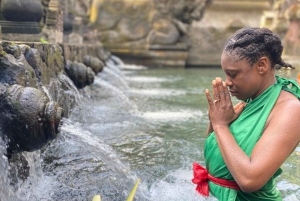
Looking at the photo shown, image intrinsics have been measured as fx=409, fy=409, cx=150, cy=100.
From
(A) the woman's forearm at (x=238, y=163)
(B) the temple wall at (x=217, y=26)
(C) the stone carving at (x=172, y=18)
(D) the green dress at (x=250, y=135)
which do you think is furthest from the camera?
(B) the temple wall at (x=217, y=26)

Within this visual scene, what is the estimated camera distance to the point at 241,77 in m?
1.65

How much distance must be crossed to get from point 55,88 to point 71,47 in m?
1.80

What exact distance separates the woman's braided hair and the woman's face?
0.08 feet

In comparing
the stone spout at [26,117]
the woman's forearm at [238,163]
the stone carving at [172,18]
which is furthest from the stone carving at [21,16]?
the stone carving at [172,18]

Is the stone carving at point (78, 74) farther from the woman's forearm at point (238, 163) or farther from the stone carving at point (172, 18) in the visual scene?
the stone carving at point (172, 18)

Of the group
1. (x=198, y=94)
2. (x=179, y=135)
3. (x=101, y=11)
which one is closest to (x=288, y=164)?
(x=179, y=135)

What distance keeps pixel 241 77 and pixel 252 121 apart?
0.60 feet

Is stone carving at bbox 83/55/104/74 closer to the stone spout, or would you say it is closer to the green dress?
the stone spout

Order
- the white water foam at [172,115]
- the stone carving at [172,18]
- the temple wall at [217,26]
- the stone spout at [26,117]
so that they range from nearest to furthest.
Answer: the stone spout at [26,117]
the white water foam at [172,115]
the stone carving at [172,18]
the temple wall at [217,26]

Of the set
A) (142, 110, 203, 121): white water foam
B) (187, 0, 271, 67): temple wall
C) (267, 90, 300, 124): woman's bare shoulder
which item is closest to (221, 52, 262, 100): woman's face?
(267, 90, 300, 124): woman's bare shoulder

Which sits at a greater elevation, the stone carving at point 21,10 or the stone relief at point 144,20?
the stone carving at point 21,10

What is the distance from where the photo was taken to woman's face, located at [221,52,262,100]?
5.38 feet

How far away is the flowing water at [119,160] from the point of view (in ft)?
8.05

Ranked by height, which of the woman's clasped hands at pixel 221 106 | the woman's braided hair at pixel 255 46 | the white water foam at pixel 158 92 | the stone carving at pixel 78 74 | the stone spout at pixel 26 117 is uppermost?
the woman's braided hair at pixel 255 46
